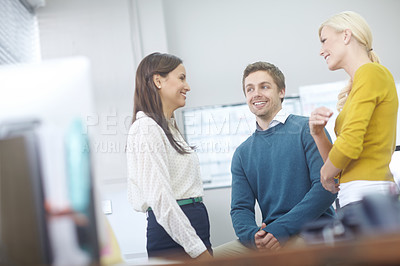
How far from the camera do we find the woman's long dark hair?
1.75 m

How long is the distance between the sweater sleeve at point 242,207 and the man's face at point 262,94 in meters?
0.25

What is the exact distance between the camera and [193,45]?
3627 millimetres

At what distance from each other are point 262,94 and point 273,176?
1.47ft

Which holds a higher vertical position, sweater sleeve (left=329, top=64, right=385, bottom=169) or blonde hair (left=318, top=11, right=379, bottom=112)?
blonde hair (left=318, top=11, right=379, bottom=112)

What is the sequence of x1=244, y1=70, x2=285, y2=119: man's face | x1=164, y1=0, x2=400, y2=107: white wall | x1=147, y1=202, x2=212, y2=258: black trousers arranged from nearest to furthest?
x1=147, y1=202, x2=212, y2=258: black trousers, x1=244, y1=70, x2=285, y2=119: man's face, x1=164, y1=0, x2=400, y2=107: white wall

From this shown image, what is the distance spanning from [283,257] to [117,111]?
299 centimetres

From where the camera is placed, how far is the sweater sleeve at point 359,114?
1.41m

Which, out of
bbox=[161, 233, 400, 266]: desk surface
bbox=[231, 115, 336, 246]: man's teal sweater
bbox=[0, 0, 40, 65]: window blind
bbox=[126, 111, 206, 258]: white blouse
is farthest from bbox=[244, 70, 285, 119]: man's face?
bbox=[161, 233, 400, 266]: desk surface

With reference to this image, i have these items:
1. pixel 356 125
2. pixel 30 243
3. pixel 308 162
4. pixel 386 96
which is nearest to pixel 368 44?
pixel 386 96

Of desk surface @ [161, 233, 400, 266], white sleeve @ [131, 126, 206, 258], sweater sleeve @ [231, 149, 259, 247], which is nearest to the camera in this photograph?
desk surface @ [161, 233, 400, 266]

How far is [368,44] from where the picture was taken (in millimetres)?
1621

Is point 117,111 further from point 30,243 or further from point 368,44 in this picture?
point 30,243

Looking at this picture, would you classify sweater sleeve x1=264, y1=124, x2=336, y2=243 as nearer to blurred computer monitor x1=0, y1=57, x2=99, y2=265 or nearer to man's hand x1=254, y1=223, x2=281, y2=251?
man's hand x1=254, y1=223, x2=281, y2=251

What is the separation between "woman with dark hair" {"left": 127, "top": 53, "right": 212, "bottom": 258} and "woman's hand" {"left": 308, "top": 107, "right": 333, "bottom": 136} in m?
0.48
